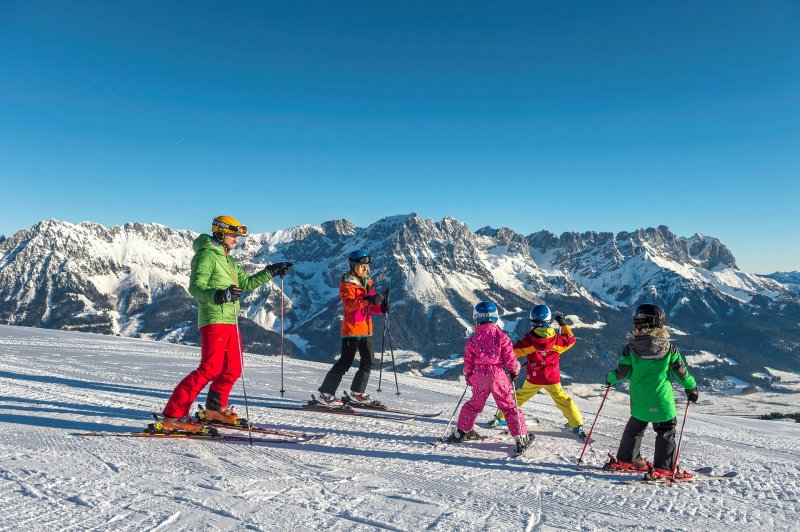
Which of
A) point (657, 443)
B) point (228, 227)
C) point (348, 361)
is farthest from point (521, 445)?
point (228, 227)

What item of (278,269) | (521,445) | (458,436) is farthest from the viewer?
(278,269)

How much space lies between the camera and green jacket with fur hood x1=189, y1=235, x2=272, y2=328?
20.0ft

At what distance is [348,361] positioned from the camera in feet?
28.0

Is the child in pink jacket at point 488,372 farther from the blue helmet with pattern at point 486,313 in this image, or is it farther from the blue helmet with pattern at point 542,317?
the blue helmet with pattern at point 542,317

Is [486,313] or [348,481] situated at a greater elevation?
[486,313]

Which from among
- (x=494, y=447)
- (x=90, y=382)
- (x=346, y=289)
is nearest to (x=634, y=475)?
(x=494, y=447)

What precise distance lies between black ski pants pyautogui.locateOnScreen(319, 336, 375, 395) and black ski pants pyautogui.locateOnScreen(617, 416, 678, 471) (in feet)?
14.4

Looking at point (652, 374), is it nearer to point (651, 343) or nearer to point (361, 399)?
point (651, 343)

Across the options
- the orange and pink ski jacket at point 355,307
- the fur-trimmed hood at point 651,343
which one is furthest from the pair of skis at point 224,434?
the fur-trimmed hood at point 651,343

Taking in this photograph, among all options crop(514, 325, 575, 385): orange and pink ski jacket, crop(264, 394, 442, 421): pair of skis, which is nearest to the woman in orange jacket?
crop(264, 394, 442, 421): pair of skis

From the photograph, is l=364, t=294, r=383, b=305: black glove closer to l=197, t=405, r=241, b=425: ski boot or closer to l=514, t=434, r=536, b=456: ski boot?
l=197, t=405, r=241, b=425: ski boot

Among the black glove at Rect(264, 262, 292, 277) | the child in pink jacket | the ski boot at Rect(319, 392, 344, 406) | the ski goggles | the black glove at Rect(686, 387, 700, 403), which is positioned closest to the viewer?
the black glove at Rect(686, 387, 700, 403)

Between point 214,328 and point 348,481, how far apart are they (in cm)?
269

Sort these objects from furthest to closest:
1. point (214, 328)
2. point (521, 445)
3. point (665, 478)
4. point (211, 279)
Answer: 1. point (211, 279)
2. point (214, 328)
3. point (521, 445)
4. point (665, 478)
